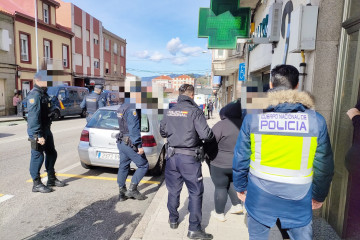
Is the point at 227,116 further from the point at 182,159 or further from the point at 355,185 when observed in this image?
the point at 355,185

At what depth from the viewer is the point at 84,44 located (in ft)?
97.8

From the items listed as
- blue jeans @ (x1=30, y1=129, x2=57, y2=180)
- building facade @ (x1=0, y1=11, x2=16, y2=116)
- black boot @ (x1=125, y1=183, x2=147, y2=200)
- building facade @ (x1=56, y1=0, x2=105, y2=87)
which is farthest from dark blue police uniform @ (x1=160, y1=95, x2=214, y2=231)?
building facade @ (x1=56, y1=0, x2=105, y2=87)

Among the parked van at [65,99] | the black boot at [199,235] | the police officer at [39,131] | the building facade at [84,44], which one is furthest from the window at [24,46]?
the black boot at [199,235]

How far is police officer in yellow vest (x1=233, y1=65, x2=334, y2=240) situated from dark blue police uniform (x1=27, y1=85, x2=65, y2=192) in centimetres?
356

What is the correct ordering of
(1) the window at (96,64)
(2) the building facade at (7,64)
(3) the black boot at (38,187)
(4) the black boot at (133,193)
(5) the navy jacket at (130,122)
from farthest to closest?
(1) the window at (96,64), (2) the building facade at (7,64), (3) the black boot at (38,187), (4) the black boot at (133,193), (5) the navy jacket at (130,122)

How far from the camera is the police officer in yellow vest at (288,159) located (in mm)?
1824

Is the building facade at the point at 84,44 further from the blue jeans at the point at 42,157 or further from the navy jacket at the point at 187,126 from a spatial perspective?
the navy jacket at the point at 187,126

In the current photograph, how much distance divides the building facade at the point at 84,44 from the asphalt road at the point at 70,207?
24.9 metres

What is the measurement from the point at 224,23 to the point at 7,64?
61.5 ft

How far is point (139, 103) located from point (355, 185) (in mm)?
2906

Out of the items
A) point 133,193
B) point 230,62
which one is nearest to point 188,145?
point 133,193

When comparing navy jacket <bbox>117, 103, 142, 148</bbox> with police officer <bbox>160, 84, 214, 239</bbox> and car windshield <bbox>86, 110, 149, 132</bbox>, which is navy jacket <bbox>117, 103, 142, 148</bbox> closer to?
police officer <bbox>160, 84, 214, 239</bbox>

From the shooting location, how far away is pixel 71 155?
7039 mm

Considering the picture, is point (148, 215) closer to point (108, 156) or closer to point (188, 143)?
point (188, 143)
